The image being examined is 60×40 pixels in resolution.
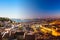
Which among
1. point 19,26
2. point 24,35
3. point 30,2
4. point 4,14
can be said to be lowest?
point 24,35

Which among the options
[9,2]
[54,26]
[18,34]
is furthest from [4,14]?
[54,26]

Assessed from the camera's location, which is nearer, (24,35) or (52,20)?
(24,35)

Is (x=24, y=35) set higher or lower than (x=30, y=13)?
lower

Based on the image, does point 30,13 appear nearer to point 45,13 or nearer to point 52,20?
point 45,13

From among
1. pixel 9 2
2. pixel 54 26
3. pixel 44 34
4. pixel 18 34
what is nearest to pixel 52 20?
pixel 54 26

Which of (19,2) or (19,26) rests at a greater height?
(19,2)

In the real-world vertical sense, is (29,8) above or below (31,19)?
above

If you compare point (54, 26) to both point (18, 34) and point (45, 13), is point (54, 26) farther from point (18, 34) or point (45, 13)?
point (18, 34)
